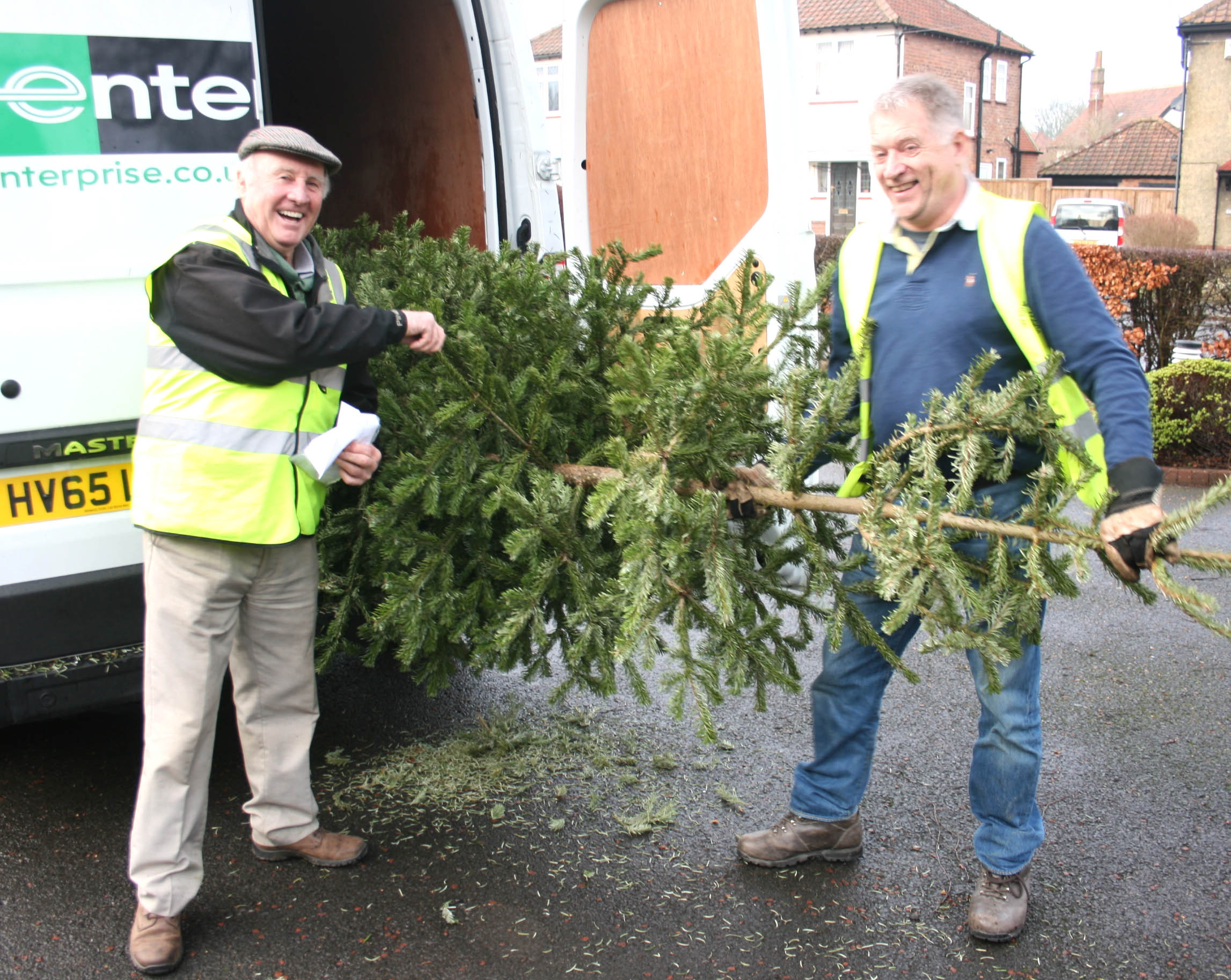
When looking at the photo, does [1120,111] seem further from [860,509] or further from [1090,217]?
[860,509]

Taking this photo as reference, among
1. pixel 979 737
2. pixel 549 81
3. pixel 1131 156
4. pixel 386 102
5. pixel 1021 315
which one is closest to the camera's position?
pixel 1021 315

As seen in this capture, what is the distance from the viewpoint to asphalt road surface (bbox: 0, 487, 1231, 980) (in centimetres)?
297

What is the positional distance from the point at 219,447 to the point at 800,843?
190 cm

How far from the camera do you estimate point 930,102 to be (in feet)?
9.36

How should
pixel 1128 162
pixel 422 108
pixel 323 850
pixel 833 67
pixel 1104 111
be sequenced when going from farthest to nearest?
pixel 1104 111, pixel 1128 162, pixel 833 67, pixel 422 108, pixel 323 850

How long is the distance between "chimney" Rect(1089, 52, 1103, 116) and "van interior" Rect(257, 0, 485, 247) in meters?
82.9

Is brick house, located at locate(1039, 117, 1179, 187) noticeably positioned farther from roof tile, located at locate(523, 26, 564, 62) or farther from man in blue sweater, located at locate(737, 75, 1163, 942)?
man in blue sweater, located at locate(737, 75, 1163, 942)

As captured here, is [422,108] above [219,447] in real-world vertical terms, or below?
above

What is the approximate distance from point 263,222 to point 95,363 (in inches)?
26.9

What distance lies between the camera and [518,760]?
4.02 meters

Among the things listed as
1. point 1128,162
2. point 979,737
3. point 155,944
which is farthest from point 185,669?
point 1128,162

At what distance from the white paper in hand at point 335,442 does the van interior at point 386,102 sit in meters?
1.98

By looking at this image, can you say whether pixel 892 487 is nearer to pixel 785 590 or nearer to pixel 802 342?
pixel 785 590

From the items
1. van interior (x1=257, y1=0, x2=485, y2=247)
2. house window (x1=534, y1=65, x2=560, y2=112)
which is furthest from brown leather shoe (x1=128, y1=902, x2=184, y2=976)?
house window (x1=534, y1=65, x2=560, y2=112)
